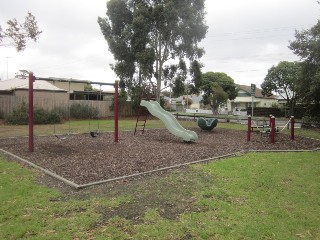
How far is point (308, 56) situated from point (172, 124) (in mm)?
14765

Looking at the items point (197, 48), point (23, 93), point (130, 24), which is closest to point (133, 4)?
point (130, 24)

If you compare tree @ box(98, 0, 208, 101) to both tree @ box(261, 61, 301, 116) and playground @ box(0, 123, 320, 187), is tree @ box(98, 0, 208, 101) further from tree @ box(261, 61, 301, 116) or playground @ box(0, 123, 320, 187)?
tree @ box(261, 61, 301, 116)

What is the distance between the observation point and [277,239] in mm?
4008

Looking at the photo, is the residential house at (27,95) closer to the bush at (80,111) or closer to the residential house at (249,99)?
the bush at (80,111)

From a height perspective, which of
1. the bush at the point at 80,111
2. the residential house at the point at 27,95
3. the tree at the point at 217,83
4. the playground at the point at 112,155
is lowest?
the playground at the point at 112,155

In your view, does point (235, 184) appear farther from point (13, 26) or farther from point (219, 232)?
point (13, 26)

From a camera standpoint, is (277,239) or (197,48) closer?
(277,239)

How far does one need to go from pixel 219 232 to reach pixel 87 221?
1.99 m

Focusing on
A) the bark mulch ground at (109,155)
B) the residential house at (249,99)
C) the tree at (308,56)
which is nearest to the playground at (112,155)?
the bark mulch ground at (109,155)

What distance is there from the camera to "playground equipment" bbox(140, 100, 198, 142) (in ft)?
44.4

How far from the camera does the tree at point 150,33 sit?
29234mm

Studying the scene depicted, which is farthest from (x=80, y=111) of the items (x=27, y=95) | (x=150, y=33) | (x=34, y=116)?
(x=150, y=33)

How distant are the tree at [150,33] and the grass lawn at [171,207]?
23808mm

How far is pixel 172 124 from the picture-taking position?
1484 cm
